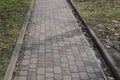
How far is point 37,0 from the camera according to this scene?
41.2ft

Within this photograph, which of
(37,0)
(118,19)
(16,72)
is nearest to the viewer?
(16,72)

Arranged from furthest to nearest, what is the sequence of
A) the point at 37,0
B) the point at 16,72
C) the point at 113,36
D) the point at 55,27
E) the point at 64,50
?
the point at 37,0 → the point at 55,27 → the point at 113,36 → the point at 64,50 → the point at 16,72

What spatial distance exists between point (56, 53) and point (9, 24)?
2.88 metres

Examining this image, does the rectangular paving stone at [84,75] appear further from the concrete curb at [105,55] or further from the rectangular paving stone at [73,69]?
the concrete curb at [105,55]

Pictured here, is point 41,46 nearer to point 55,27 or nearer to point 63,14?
point 55,27

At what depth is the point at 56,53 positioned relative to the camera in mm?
6285

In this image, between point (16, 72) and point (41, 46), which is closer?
point (16, 72)

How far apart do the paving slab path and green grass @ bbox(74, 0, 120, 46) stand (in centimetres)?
65

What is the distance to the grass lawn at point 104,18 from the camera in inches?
283

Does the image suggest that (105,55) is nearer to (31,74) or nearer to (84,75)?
(84,75)

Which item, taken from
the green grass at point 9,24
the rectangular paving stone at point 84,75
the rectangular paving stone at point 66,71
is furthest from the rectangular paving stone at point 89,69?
the green grass at point 9,24

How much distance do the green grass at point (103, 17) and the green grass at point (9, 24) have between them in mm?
2642

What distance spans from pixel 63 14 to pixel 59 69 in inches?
192

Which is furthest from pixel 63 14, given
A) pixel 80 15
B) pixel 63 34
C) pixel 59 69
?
pixel 59 69
